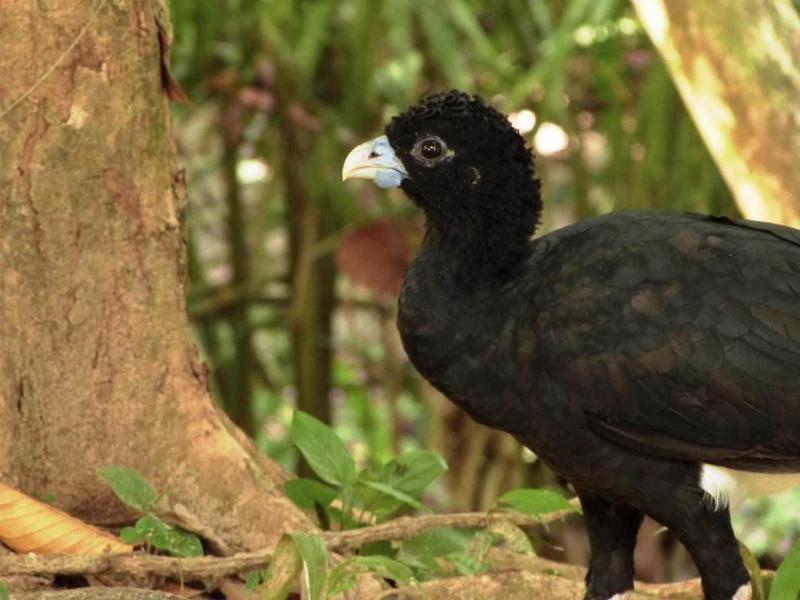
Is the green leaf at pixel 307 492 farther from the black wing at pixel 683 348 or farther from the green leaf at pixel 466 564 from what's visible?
the black wing at pixel 683 348

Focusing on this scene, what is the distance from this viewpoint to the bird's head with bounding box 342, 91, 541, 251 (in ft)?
10.6

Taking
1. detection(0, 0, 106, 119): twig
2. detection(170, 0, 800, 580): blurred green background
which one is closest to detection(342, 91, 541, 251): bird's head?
detection(0, 0, 106, 119): twig

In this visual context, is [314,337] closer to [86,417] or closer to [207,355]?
[207,355]

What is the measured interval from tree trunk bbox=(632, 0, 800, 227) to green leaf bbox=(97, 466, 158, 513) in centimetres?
175

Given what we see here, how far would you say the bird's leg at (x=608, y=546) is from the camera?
11.1 feet

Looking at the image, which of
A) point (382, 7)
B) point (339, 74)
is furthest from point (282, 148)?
point (382, 7)

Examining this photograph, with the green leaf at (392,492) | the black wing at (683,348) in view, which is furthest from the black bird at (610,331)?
the green leaf at (392,492)

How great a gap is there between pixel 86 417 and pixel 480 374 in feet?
2.81

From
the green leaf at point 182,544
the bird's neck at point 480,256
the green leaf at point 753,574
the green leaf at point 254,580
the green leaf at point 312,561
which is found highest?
the bird's neck at point 480,256

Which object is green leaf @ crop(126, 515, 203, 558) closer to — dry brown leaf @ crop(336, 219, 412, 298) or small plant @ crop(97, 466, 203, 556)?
small plant @ crop(97, 466, 203, 556)

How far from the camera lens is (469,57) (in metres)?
5.68

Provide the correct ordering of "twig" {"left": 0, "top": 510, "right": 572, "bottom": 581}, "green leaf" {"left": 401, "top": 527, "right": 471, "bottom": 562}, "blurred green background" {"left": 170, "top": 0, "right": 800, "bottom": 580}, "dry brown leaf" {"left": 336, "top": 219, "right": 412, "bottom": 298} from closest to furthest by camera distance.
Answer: "twig" {"left": 0, "top": 510, "right": 572, "bottom": 581}, "green leaf" {"left": 401, "top": 527, "right": 471, "bottom": 562}, "blurred green background" {"left": 170, "top": 0, "right": 800, "bottom": 580}, "dry brown leaf" {"left": 336, "top": 219, "right": 412, "bottom": 298}

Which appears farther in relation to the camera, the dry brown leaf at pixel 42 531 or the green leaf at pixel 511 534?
the green leaf at pixel 511 534

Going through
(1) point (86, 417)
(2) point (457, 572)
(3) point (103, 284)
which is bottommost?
(2) point (457, 572)
